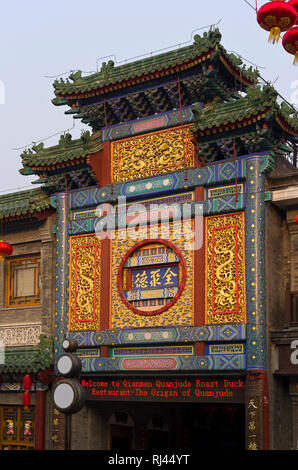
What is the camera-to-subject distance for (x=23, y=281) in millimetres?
18812

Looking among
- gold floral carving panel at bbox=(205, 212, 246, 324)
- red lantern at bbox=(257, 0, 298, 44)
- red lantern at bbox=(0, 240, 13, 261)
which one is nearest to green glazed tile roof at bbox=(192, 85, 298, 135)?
gold floral carving panel at bbox=(205, 212, 246, 324)

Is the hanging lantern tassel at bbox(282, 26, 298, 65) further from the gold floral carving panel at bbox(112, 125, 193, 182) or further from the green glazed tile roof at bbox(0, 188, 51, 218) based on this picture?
the green glazed tile roof at bbox(0, 188, 51, 218)

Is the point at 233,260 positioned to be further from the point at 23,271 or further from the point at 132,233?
the point at 23,271

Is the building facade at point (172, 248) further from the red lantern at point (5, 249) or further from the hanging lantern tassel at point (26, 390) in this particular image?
the red lantern at point (5, 249)

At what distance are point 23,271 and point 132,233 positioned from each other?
3.95 meters

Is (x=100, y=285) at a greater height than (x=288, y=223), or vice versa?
(x=288, y=223)

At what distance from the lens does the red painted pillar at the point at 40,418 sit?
56.0ft

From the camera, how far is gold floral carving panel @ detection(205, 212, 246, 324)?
1473 cm

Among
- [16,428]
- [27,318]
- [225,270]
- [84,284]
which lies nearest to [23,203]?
[27,318]

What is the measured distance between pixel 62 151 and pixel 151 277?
4355 mm

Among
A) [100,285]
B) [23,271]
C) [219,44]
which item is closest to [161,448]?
[100,285]

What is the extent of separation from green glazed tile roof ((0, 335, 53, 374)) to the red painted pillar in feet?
2.34

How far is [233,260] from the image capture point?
1490cm

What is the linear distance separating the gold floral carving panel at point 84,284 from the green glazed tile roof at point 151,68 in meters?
3.69
